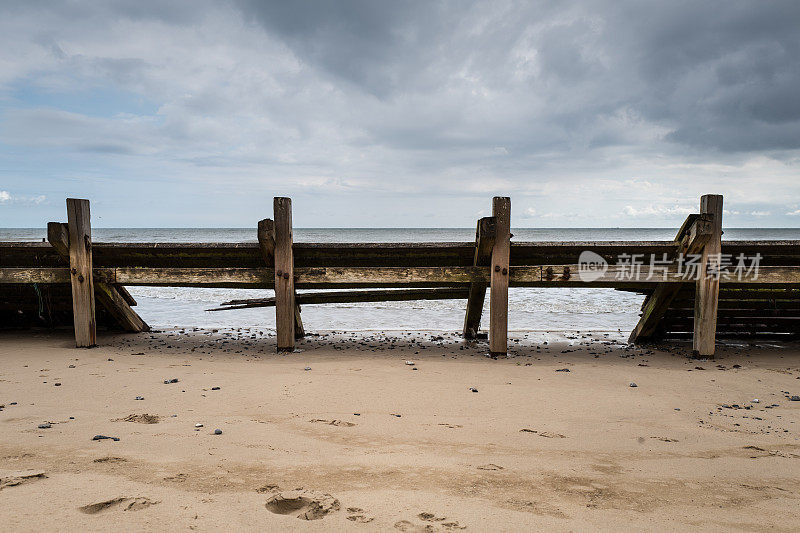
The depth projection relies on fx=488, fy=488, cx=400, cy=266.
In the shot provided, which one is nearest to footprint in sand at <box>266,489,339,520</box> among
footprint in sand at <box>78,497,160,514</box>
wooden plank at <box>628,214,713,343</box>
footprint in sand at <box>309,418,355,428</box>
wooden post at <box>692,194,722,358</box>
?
footprint in sand at <box>78,497,160,514</box>

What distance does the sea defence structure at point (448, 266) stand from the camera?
6715 millimetres

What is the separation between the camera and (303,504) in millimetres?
2732

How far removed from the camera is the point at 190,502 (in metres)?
2.69

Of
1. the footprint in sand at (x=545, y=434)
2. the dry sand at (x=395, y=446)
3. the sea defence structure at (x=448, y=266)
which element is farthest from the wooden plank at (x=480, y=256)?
the footprint in sand at (x=545, y=434)

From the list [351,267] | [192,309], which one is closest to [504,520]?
[351,267]

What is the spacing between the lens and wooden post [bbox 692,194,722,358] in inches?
254

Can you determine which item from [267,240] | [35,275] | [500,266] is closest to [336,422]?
[267,240]

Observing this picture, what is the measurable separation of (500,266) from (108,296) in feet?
20.0

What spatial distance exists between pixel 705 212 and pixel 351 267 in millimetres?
4866

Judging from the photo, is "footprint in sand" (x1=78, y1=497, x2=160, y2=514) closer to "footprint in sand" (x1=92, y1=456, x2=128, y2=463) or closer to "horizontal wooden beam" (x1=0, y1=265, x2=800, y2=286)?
"footprint in sand" (x1=92, y1=456, x2=128, y2=463)

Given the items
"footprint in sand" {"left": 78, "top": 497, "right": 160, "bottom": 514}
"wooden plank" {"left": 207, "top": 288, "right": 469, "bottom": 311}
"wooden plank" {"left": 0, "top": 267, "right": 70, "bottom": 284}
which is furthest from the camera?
"wooden plank" {"left": 207, "top": 288, "right": 469, "bottom": 311}

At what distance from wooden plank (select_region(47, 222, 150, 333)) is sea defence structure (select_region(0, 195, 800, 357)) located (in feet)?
0.08

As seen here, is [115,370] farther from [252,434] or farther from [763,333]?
[763,333]

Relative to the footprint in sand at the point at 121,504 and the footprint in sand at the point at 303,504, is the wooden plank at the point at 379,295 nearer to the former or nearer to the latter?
the footprint in sand at the point at 303,504
